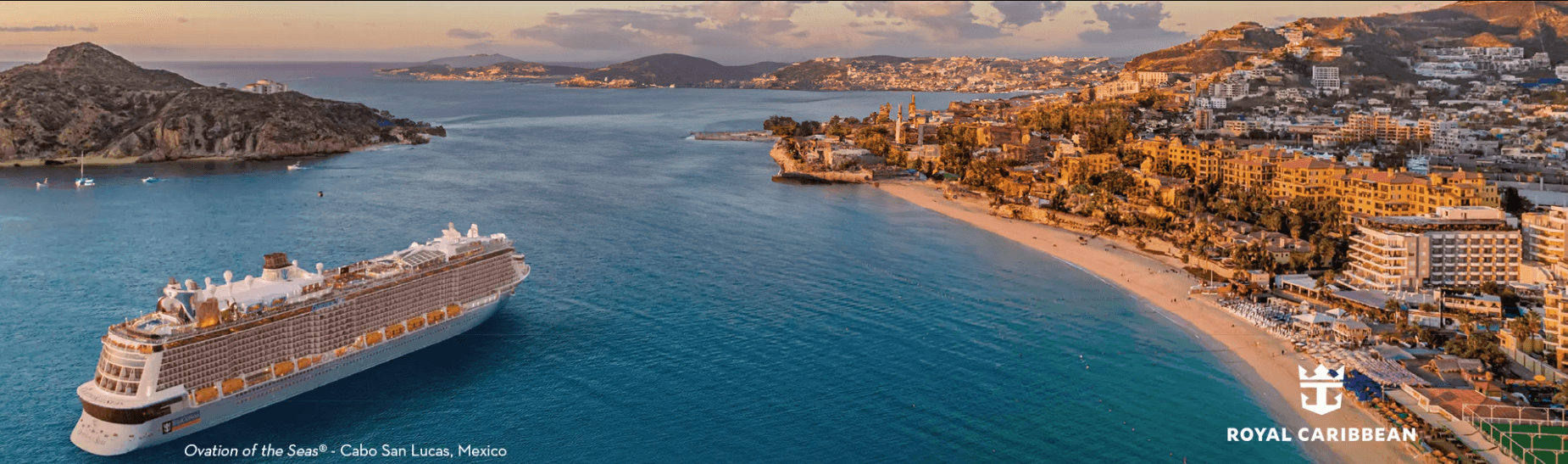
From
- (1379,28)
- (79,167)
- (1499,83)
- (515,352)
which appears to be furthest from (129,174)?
(1379,28)

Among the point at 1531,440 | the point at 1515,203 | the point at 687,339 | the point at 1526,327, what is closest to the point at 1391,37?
the point at 1515,203

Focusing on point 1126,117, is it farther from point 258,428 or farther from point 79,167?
point 79,167

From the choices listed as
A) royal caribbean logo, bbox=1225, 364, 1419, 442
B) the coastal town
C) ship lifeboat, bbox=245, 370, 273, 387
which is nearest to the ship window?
ship lifeboat, bbox=245, 370, 273, 387

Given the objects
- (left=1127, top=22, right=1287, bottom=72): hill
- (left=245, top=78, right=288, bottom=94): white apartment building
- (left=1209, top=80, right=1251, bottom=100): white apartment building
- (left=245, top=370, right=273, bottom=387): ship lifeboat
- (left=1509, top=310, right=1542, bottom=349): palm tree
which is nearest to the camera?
(left=245, top=370, right=273, bottom=387): ship lifeboat

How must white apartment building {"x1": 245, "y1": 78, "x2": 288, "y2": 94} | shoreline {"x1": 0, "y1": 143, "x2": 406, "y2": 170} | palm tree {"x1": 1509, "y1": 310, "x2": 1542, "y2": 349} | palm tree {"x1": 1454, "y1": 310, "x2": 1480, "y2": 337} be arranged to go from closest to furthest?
palm tree {"x1": 1509, "y1": 310, "x2": 1542, "y2": 349}
palm tree {"x1": 1454, "y1": 310, "x2": 1480, "y2": 337}
shoreline {"x1": 0, "y1": 143, "x2": 406, "y2": 170}
white apartment building {"x1": 245, "y1": 78, "x2": 288, "y2": 94}

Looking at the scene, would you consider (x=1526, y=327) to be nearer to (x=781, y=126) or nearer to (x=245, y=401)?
(x=245, y=401)

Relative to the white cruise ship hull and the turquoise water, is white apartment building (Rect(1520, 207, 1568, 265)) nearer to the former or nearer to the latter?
the turquoise water
